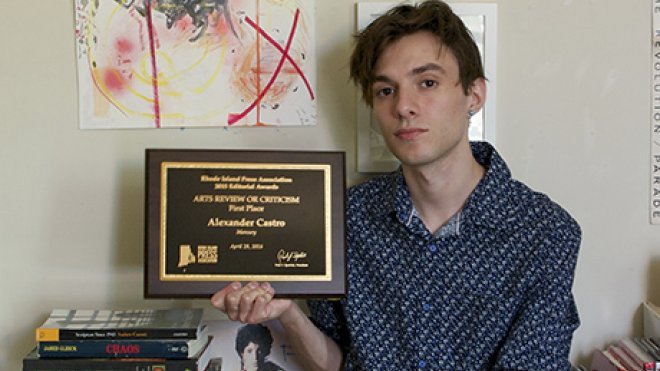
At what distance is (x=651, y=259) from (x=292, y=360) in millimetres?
794

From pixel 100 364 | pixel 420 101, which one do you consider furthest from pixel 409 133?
pixel 100 364

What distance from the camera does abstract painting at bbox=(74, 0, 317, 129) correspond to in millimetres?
1266

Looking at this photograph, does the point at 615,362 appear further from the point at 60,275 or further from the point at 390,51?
the point at 60,275

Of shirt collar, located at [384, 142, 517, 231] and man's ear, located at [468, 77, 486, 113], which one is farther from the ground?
man's ear, located at [468, 77, 486, 113]

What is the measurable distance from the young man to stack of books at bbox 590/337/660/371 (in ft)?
0.54

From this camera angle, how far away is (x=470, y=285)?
1132 mm

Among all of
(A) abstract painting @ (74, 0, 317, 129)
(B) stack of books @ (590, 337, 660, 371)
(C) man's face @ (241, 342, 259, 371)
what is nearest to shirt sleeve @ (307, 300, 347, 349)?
(C) man's face @ (241, 342, 259, 371)

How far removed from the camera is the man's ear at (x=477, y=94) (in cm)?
117

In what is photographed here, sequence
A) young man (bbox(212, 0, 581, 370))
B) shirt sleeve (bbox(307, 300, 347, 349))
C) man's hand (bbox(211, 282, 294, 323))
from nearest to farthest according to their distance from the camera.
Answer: man's hand (bbox(211, 282, 294, 323))
young man (bbox(212, 0, 581, 370))
shirt sleeve (bbox(307, 300, 347, 349))

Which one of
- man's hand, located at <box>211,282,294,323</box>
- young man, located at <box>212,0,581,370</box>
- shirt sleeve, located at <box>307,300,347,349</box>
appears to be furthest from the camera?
shirt sleeve, located at <box>307,300,347,349</box>

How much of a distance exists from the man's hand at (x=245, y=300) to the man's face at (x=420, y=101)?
1.12ft

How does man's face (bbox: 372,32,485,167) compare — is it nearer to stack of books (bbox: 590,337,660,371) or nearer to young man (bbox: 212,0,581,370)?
young man (bbox: 212,0,581,370)

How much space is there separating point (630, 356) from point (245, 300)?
0.77 metres

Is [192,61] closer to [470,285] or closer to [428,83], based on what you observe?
[428,83]
